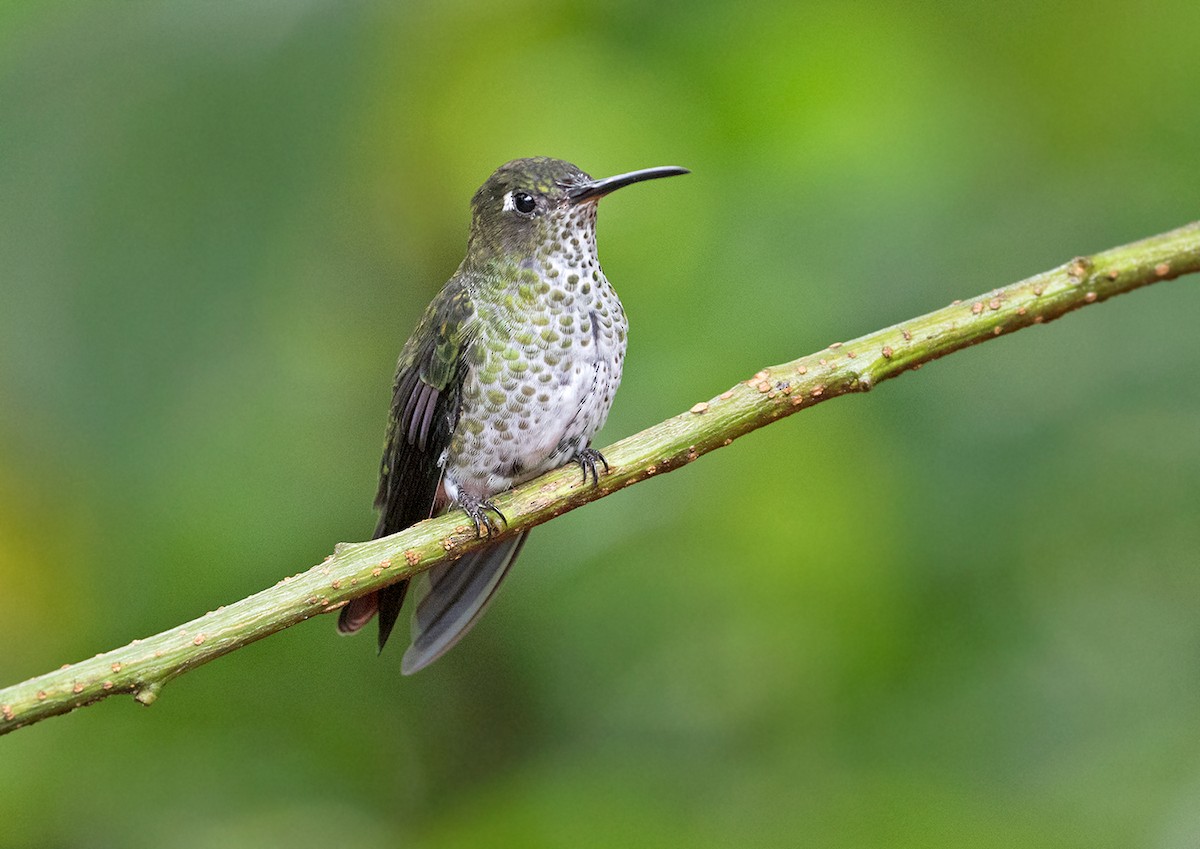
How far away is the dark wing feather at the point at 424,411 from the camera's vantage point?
1.86 metres

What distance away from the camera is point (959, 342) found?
1.36 m

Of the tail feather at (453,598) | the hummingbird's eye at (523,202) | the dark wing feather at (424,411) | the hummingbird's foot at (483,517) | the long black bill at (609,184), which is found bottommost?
the tail feather at (453,598)

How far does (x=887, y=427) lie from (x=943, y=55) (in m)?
0.82

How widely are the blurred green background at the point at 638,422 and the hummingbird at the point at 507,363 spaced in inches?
18.9

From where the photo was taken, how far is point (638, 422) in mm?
2439

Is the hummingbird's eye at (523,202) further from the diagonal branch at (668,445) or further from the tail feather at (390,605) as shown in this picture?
the tail feather at (390,605)

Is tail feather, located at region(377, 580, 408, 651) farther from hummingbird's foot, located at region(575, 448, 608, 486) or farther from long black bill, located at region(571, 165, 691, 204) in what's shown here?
long black bill, located at region(571, 165, 691, 204)

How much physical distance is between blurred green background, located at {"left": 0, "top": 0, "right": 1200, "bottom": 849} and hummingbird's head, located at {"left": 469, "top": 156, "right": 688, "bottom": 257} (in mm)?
535

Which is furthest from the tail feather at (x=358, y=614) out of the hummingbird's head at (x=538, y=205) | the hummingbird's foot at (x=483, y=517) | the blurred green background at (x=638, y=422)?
the blurred green background at (x=638, y=422)

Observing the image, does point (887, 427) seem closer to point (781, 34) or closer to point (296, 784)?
point (781, 34)

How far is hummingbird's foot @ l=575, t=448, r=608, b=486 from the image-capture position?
5.13ft

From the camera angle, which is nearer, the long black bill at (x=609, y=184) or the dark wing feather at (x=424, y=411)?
the long black bill at (x=609, y=184)

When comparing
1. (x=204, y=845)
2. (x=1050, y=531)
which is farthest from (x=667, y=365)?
(x=204, y=845)

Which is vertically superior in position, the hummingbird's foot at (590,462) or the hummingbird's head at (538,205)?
the hummingbird's head at (538,205)
